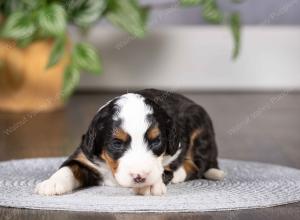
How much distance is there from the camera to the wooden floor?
2082mm

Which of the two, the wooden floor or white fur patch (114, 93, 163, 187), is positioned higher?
white fur patch (114, 93, 163, 187)

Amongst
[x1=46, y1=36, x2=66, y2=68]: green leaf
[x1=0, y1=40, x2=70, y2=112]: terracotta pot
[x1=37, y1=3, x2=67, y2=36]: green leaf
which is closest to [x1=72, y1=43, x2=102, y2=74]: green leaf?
[x1=46, y1=36, x2=66, y2=68]: green leaf

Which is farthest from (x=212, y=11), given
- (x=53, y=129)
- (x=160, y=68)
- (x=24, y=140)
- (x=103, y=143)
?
(x=103, y=143)

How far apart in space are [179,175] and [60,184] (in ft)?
1.38

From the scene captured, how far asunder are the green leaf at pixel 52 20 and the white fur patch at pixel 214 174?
6.13 ft

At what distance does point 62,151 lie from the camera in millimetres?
3363

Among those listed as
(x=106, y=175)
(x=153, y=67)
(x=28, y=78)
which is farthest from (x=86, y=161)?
(x=153, y=67)

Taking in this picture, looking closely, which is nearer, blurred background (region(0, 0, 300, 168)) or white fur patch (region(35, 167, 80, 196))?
white fur patch (region(35, 167, 80, 196))

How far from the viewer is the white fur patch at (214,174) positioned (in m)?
2.62

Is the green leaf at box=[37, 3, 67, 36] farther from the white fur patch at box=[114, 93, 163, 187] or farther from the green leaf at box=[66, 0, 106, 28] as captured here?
the white fur patch at box=[114, 93, 163, 187]

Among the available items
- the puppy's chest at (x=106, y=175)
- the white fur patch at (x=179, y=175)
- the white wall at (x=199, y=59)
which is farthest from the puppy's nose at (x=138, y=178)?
the white wall at (x=199, y=59)

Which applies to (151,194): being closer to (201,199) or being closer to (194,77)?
(201,199)

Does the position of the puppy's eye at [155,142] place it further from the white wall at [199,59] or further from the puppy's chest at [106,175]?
the white wall at [199,59]

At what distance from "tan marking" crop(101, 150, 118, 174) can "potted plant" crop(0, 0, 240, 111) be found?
2.12 metres
